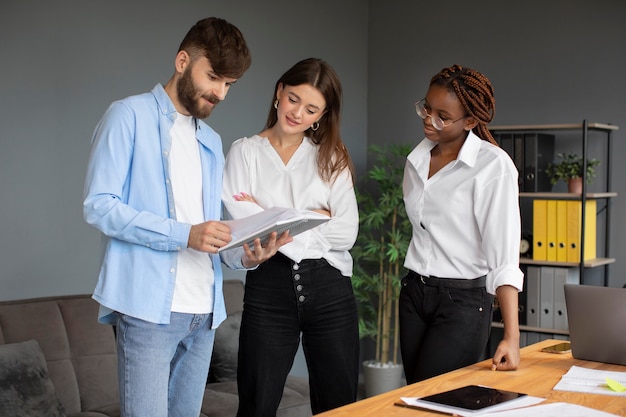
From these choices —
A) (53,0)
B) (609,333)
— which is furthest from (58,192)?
(609,333)

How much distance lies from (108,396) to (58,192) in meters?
1.08

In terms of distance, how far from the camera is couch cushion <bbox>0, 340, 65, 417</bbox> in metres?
3.21

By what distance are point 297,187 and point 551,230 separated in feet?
9.34

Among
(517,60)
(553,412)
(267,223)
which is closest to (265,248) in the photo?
(267,223)

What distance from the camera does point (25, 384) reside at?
3299 mm

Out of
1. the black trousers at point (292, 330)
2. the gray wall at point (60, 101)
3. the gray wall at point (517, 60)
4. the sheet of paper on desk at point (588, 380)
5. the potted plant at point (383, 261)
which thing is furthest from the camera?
the potted plant at point (383, 261)

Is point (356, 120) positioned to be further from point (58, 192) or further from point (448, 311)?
point (448, 311)

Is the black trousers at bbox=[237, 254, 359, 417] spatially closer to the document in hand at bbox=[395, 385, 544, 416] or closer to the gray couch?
the document in hand at bbox=[395, 385, 544, 416]

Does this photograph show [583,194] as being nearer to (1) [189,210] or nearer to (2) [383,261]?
(2) [383,261]

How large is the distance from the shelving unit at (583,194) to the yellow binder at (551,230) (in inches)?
2.1

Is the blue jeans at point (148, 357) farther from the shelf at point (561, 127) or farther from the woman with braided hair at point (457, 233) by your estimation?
the shelf at point (561, 127)

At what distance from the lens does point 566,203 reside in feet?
16.3

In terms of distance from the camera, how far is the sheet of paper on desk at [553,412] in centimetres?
171

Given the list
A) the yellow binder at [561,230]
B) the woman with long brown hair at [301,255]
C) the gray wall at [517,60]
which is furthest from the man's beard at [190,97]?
the gray wall at [517,60]
